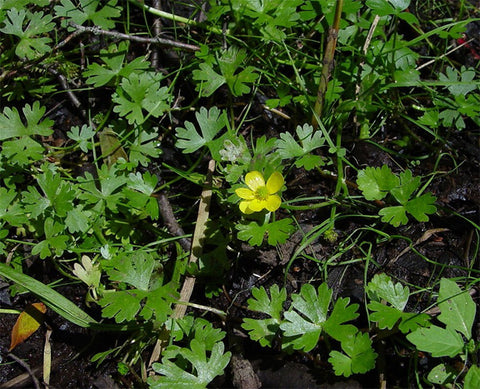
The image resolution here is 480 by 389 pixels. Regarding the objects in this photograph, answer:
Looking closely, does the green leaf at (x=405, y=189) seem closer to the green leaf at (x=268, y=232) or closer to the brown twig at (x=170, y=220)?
the green leaf at (x=268, y=232)

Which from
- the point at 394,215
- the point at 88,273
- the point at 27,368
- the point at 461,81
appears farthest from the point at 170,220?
the point at 461,81

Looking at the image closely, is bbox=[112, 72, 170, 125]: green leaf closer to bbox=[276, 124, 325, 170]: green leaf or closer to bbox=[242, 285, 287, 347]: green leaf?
bbox=[276, 124, 325, 170]: green leaf

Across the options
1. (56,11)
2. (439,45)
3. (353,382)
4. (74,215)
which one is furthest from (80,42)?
(353,382)

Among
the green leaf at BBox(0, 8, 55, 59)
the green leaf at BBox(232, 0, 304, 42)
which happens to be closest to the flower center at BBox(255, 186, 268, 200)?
the green leaf at BBox(232, 0, 304, 42)

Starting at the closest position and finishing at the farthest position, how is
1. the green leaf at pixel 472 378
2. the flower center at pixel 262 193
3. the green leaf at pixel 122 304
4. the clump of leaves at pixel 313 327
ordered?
the green leaf at pixel 472 378, the clump of leaves at pixel 313 327, the green leaf at pixel 122 304, the flower center at pixel 262 193

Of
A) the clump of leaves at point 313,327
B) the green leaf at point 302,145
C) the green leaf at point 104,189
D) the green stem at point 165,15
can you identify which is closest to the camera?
the clump of leaves at point 313,327

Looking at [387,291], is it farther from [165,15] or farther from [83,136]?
[165,15]

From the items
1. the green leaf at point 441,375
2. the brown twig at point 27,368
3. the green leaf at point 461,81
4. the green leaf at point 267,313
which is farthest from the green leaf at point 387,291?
the brown twig at point 27,368
